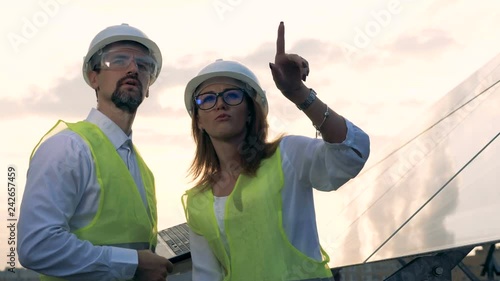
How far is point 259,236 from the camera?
14.7 ft

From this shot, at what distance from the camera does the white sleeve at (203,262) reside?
474 centimetres

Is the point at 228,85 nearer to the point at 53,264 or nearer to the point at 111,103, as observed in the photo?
the point at 111,103

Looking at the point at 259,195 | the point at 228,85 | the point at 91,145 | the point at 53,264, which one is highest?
the point at 228,85

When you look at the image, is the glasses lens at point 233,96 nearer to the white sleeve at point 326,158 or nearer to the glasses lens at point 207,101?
the glasses lens at point 207,101

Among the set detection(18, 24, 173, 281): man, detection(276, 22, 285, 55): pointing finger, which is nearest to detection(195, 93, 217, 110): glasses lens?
detection(18, 24, 173, 281): man

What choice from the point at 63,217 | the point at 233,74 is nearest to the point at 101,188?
the point at 63,217

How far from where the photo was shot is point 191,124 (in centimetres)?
518

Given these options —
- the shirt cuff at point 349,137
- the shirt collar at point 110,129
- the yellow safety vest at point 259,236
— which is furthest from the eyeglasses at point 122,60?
the shirt cuff at point 349,137

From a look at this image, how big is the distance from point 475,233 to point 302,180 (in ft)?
3.54

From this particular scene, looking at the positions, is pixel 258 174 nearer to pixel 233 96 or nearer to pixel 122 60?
pixel 233 96

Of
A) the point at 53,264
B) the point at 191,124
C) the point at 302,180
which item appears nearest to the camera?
the point at 53,264

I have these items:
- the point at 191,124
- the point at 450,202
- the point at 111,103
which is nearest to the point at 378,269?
the point at 450,202

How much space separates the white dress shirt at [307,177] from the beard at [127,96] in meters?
0.67

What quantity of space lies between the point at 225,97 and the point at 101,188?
82cm
